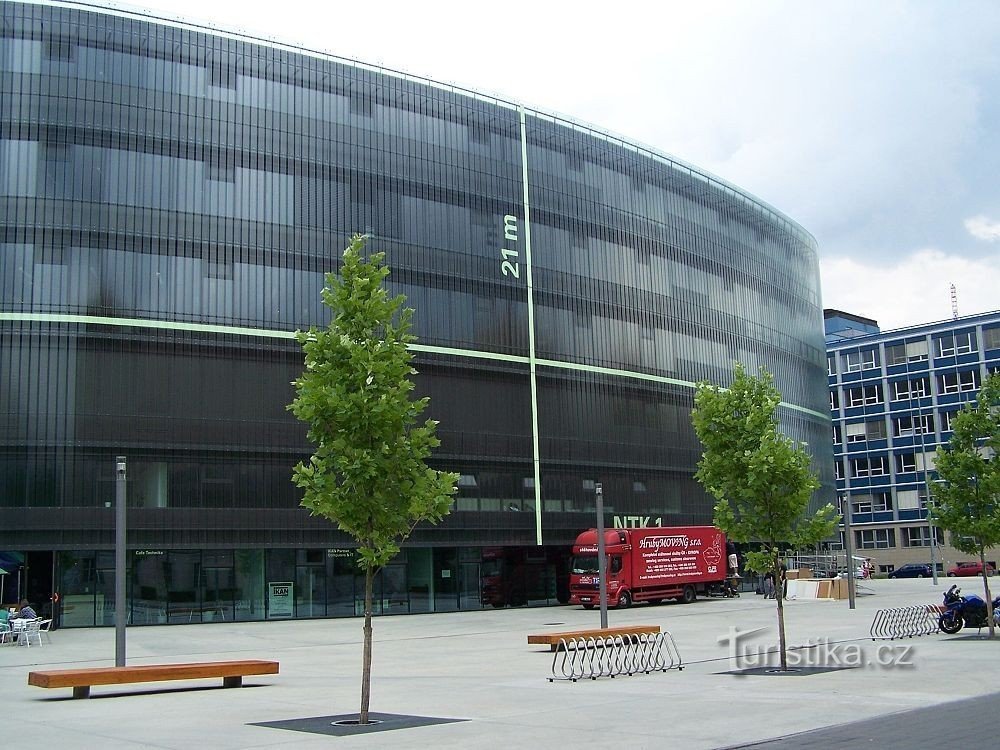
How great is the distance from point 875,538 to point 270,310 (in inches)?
3093

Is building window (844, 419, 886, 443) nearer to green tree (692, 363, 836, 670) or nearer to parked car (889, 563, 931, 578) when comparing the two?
parked car (889, 563, 931, 578)

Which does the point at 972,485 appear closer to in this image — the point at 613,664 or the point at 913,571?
the point at 613,664

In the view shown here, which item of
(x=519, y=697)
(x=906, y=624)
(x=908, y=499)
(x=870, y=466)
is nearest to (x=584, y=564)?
(x=906, y=624)

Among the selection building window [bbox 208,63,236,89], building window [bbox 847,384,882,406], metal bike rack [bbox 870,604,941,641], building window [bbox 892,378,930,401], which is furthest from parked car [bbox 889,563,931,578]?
building window [bbox 208,63,236,89]

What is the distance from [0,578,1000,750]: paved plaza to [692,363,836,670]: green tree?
9.51ft

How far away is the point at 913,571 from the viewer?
97.6 meters

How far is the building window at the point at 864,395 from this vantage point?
113444 millimetres

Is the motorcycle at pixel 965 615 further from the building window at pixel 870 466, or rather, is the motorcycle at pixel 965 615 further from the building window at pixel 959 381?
the building window at pixel 870 466

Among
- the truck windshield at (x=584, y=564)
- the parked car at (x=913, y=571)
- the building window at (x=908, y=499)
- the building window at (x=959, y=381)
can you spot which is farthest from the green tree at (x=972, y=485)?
the building window at (x=908, y=499)

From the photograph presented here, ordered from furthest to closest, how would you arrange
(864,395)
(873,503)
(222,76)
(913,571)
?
(864,395) < (873,503) < (913,571) < (222,76)

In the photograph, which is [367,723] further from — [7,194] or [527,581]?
[527,581]

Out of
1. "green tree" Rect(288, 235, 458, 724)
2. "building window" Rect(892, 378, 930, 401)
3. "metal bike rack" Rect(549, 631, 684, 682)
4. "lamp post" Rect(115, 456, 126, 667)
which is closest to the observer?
"green tree" Rect(288, 235, 458, 724)

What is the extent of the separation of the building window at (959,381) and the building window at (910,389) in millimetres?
1839

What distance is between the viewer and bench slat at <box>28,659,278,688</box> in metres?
20.2
